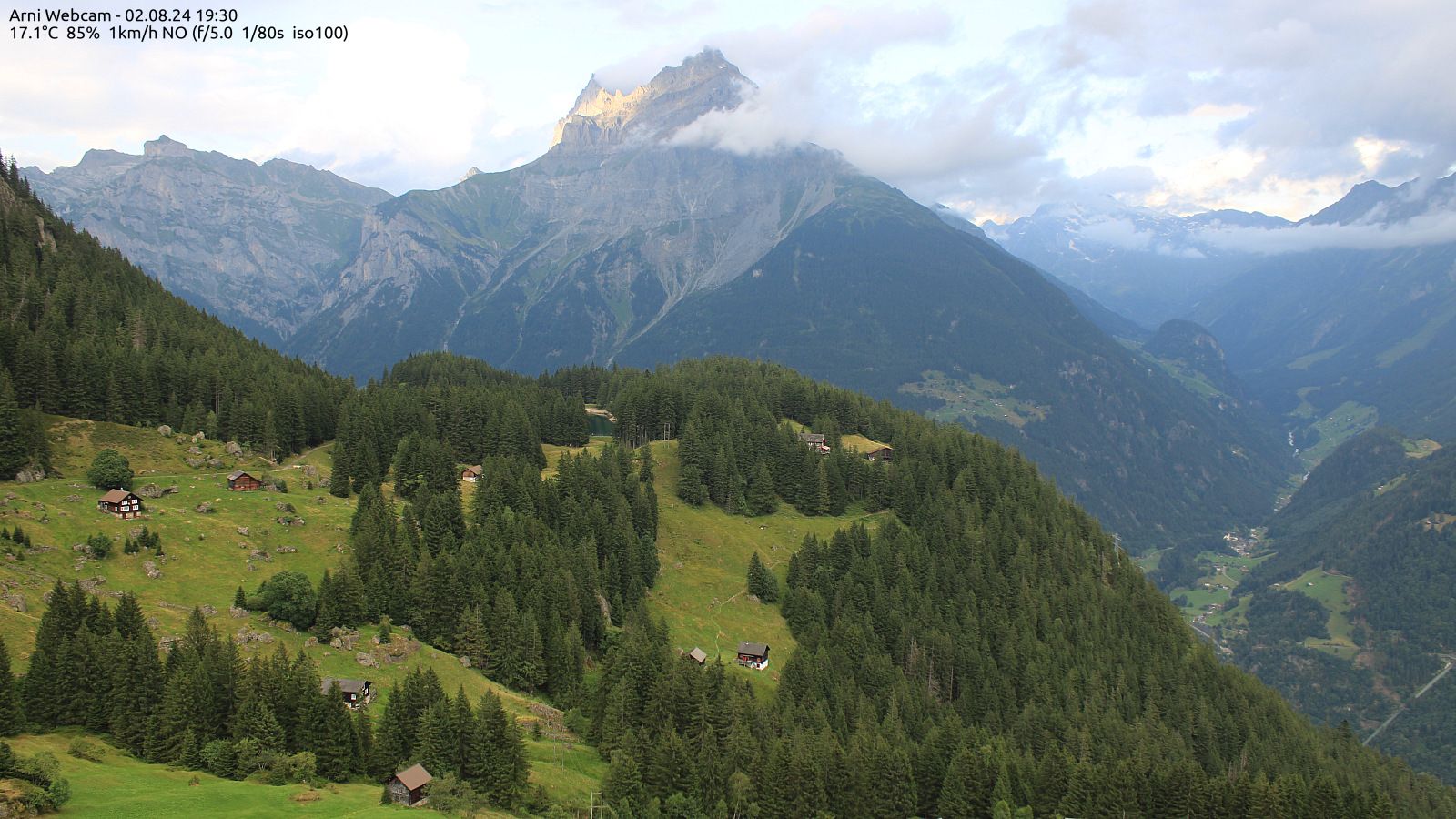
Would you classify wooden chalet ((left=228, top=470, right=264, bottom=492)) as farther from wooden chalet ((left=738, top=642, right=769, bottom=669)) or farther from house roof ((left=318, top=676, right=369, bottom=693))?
wooden chalet ((left=738, top=642, right=769, bottom=669))

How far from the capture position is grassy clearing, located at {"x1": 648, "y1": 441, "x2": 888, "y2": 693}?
13225 centimetres

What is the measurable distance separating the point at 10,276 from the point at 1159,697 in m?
201

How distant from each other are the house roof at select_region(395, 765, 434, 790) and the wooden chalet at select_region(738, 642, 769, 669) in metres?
58.3

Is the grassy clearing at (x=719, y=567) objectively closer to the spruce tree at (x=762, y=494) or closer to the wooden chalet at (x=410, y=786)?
the spruce tree at (x=762, y=494)

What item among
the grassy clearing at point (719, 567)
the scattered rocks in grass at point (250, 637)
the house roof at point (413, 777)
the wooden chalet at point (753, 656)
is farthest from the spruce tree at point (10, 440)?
the wooden chalet at point (753, 656)

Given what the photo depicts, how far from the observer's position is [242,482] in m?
125

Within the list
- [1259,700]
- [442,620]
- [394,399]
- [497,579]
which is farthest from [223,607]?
[1259,700]

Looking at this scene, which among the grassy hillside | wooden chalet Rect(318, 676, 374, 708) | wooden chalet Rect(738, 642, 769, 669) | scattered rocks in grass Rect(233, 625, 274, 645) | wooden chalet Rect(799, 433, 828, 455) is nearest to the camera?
wooden chalet Rect(318, 676, 374, 708)

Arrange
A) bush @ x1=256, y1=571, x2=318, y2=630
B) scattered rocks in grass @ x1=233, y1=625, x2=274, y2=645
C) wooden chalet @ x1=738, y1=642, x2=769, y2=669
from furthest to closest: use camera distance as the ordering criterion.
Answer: wooden chalet @ x1=738, y1=642, x2=769, y2=669 < bush @ x1=256, y1=571, x2=318, y2=630 < scattered rocks in grass @ x1=233, y1=625, x2=274, y2=645

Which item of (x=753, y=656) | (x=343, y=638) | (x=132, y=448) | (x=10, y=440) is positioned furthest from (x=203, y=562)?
(x=753, y=656)

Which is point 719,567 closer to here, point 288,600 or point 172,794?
point 288,600

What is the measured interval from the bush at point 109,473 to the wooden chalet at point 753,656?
80.8 metres

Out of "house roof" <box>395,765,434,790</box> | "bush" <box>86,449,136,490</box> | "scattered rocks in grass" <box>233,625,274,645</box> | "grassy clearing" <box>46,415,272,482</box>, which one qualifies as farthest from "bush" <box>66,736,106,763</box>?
"grassy clearing" <box>46,415,272,482</box>

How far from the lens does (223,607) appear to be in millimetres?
95438
